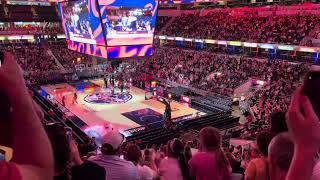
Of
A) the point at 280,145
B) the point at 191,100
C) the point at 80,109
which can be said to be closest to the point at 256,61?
the point at 191,100

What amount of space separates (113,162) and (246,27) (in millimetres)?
33835

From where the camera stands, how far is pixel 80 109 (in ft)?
81.4

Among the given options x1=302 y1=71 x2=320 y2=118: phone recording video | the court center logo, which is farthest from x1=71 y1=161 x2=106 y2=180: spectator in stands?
the court center logo

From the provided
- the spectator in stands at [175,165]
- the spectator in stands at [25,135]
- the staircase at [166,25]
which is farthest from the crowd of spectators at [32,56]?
the spectator in stands at [25,135]

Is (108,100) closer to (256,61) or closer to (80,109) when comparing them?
(80,109)

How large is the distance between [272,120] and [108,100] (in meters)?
24.4

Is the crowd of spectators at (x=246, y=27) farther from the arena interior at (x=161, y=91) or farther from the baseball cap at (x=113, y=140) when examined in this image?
the baseball cap at (x=113, y=140)

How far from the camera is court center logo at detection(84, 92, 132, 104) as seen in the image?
27112 millimetres

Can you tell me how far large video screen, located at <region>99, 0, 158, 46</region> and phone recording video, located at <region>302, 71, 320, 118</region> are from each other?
55.4 ft

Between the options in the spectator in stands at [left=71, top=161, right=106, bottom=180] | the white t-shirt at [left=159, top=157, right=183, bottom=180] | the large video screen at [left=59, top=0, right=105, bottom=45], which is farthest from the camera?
the large video screen at [left=59, top=0, right=105, bottom=45]

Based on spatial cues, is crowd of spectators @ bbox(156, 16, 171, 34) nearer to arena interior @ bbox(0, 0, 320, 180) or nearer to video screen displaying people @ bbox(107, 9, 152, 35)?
arena interior @ bbox(0, 0, 320, 180)

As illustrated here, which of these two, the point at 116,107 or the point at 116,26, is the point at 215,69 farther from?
the point at 116,26

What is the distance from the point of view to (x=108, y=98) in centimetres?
2811

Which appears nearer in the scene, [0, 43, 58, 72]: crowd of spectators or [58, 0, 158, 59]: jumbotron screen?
[58, 0, 158, 59]: jumbotron screen
